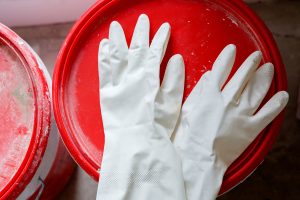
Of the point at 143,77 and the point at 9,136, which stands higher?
the point at 143,77

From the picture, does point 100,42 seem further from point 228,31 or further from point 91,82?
point 228,31

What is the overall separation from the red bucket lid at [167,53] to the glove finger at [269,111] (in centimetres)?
3

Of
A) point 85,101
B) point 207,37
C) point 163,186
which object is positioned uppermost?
point 207,37

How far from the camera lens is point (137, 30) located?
3.17 ft

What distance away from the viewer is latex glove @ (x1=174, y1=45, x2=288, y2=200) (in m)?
0.89

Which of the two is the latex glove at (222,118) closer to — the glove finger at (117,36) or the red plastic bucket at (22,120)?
the glove finger at (117,36)

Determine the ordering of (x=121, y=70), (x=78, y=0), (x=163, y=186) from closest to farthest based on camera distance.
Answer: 1. (x=163, y=186)
2. (x=121, y=70)
3. (x=78, y=0)

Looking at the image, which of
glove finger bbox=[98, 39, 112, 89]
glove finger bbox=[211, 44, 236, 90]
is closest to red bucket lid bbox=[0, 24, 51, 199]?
glove finger bbox=[98, 39, 112, 89]

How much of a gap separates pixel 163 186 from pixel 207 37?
39 centimetres

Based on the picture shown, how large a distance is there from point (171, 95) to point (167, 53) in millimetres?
116

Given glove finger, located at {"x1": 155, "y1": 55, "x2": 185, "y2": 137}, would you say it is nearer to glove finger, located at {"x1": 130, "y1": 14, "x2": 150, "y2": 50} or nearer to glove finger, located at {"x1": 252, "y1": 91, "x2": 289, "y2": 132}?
glove finger, located at {"x1": 130, "y1": 14, "x2": 150, "y2": 50}

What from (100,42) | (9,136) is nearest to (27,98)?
(9,136)

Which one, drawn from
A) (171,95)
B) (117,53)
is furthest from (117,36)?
(171,95)

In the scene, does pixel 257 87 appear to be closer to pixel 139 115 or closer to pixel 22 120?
pixel 139 115
